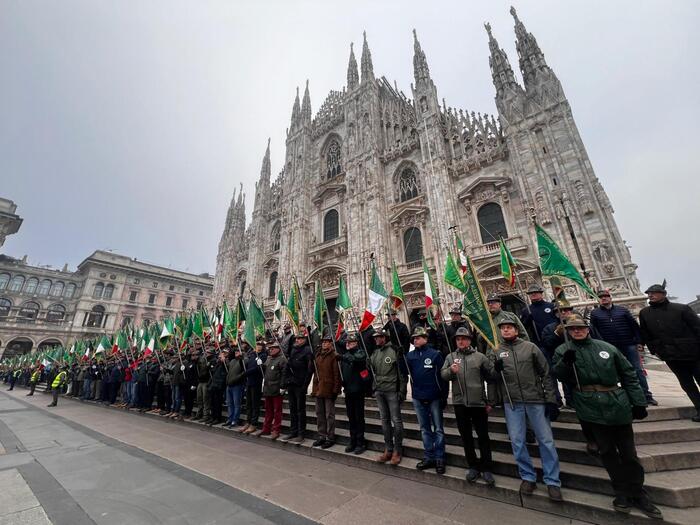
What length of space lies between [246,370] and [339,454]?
3250mm

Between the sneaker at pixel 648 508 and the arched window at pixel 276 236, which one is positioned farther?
the arched window at pixel 276 236

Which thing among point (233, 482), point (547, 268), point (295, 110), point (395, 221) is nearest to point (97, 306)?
point (295, 110)

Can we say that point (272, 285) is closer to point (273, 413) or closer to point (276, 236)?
point (276, 236)

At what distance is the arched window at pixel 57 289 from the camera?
41.1 metres

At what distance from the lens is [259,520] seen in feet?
10.2

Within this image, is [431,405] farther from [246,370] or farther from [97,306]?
[97,306]

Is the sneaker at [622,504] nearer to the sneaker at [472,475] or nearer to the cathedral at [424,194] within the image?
the sneaker at [472,475]

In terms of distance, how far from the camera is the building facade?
36.7 metres

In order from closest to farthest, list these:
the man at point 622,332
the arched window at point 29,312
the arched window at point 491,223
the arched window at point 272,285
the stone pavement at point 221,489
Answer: the stone pavement at point 221,489 → the man at point 622,332 → the arched window at point 491,223 → the arched window at point 272,285 → the arched window at point 29,312

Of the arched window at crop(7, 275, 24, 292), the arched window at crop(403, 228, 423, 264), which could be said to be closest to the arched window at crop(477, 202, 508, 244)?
the arched window at crop(403, 228, 423, 264)

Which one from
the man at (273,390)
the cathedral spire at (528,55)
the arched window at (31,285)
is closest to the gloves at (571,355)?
the man at (273,390)

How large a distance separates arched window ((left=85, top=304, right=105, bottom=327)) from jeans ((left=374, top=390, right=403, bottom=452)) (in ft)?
166

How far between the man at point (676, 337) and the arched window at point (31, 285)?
60.6m

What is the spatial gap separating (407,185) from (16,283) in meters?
53.9
